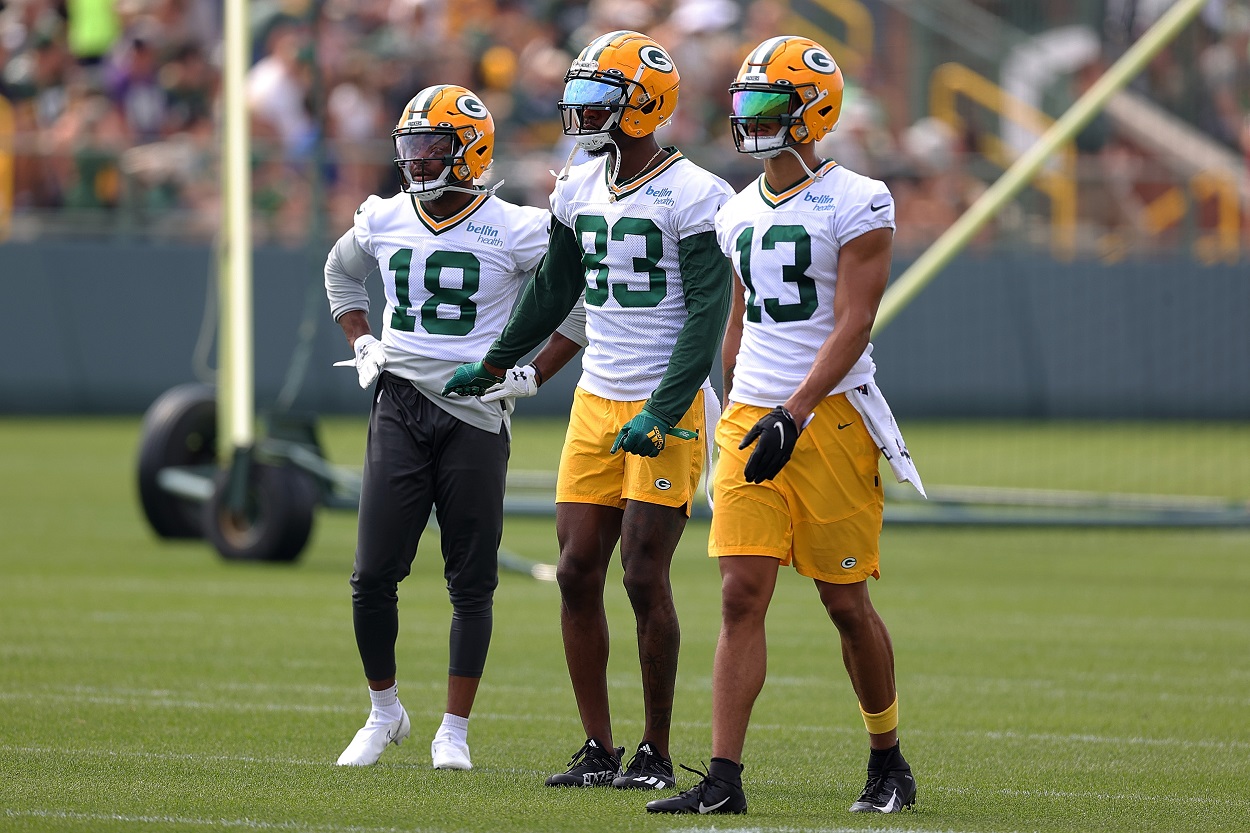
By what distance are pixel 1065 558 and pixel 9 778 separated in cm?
899

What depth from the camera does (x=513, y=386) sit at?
627 cm

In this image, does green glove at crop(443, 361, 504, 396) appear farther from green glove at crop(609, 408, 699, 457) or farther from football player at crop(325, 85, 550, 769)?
green glove at crop(609, 408, 699, 457)

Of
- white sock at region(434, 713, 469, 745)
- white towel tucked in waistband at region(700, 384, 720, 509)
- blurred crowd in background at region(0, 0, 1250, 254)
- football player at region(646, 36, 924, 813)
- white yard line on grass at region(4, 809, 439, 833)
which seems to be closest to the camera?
white yard line on grass at region(4, 809, 439, 833)

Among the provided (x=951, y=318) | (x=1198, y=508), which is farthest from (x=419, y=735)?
(x=951, y=318)

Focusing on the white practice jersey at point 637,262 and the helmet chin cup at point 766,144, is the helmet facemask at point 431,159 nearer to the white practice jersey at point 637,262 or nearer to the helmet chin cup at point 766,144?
the white practice jersey at point 637,262

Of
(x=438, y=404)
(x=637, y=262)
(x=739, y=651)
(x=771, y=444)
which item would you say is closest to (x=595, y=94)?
(x=637, y=262)

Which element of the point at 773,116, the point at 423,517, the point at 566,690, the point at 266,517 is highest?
the point at 773,116

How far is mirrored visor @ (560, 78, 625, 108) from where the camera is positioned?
19.4ft

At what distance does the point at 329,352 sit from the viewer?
818 inches

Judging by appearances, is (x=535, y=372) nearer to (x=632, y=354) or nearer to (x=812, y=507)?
(x=632, y=354)

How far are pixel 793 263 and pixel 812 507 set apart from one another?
0.71 metres

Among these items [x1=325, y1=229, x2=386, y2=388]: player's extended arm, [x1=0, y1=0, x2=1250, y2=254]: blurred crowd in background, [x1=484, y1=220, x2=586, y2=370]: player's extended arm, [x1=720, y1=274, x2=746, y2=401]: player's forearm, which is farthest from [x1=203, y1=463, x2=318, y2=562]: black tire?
[x1=0, y1=0, x2=1250, y2=254]: blurred crowd in background

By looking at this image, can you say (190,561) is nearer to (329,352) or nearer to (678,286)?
(678,286)

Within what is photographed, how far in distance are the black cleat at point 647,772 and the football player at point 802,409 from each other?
35cm
